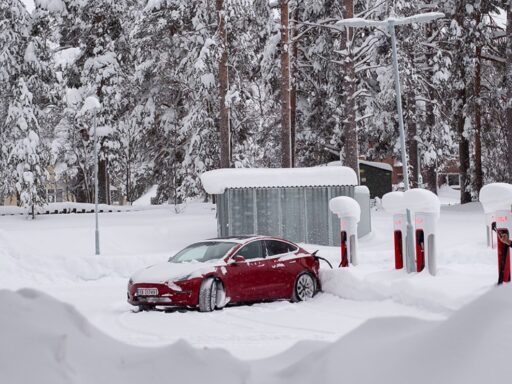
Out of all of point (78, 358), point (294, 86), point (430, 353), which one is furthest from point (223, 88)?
point (430, 353)

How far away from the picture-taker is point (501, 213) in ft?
49.0

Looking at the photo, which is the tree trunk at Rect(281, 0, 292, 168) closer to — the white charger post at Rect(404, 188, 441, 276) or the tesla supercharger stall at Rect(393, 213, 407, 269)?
the tesla supercharger stall at Rect(393, 213, 407, 269)

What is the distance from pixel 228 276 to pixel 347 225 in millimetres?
6190

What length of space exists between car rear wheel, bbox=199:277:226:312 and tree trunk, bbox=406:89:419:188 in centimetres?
2486

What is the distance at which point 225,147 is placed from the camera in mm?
34125

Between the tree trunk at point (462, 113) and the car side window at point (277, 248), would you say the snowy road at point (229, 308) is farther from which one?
the tree trunk at point (462, 113)

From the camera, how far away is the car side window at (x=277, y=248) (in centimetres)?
1686

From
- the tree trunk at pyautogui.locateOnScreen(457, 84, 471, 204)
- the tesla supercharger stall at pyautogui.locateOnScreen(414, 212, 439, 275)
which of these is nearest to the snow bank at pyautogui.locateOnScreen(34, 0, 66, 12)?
the tree trunk at pyautogui.locateOnScreen(457, 84, 471, 204)

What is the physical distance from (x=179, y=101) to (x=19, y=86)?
345 inches

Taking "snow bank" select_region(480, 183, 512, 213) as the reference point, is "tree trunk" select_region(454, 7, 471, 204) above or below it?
above

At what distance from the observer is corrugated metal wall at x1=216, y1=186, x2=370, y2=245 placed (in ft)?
91.6

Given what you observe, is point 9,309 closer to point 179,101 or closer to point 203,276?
point 203,276

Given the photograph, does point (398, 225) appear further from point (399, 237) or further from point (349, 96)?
point (349, 96)

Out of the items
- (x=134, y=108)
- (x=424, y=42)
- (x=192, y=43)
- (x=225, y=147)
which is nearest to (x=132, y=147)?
(x=134, y=108)
